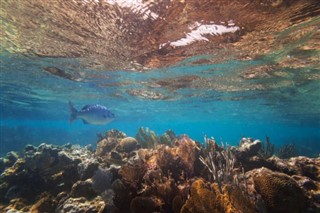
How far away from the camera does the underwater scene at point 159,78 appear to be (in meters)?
4.98

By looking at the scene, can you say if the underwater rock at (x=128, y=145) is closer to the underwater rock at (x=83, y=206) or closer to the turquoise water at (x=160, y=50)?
the turquoise water at (x=160, y=50)

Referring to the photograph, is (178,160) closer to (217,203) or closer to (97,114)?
(217,203)

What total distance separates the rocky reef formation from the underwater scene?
29 mm

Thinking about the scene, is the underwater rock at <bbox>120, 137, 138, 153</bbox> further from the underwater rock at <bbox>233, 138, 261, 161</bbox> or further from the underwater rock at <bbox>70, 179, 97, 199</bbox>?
the underwater rock at <bbox>233, 138, 261, 161</bbox>

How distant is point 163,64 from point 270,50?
263 inches

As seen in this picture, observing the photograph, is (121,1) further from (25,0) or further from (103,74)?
(103,74)

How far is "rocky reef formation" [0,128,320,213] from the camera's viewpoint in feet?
14.8

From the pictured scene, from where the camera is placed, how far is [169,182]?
5.04 m

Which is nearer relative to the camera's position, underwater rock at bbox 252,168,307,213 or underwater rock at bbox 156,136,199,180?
underwater rock at bbox 252,168,307,213

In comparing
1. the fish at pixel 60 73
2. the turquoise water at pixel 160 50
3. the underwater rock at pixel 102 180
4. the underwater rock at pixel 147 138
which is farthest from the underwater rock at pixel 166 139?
the fish at pixel 60 73

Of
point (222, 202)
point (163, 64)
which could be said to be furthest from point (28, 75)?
point (222, 202)

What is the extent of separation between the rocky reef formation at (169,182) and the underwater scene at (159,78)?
3 cm

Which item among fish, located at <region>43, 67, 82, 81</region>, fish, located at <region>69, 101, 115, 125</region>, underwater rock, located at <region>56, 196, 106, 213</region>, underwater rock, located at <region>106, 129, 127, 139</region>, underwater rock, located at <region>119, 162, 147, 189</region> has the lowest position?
underwater rock, located at <region>56, 196, 106, 213</region>

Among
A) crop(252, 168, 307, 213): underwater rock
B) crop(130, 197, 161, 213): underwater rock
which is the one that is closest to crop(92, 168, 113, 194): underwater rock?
crop(130, 197, 161, 213): underwater rock
